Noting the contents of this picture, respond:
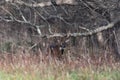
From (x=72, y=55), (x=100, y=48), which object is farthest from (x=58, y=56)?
(x=100, y=48)

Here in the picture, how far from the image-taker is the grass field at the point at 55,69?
5.91 meters

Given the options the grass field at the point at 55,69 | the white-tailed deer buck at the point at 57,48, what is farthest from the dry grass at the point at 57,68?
the white-tailed deer buck at the point at 57,48

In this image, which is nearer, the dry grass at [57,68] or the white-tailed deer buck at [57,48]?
the dry grass at [57,68]

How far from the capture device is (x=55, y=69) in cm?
642

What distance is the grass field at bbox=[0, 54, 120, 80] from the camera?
233 inches

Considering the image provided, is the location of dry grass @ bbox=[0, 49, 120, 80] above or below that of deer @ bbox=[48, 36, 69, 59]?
above

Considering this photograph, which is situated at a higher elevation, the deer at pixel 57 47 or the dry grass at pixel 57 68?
the dry grass at pixel 57 68

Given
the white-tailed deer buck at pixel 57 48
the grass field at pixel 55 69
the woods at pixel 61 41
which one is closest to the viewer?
the grass field at pixel 55 69

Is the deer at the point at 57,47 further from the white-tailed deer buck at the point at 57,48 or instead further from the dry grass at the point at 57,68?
the dry grass at the point at 57,68

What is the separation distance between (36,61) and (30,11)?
3.62m

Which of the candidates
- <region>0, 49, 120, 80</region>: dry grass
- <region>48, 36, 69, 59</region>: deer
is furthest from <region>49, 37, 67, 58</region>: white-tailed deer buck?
<region>0, 49, 120, 80</region>: dry grass

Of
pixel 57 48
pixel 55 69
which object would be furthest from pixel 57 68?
pixel 57 48

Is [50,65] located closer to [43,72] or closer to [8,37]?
[43,72]

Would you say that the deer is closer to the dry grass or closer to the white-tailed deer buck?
the white-tailed deer buck
